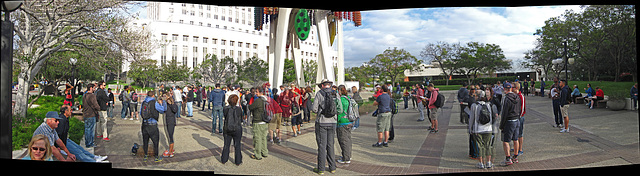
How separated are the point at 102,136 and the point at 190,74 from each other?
54.5 meters

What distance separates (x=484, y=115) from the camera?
18.5 feet

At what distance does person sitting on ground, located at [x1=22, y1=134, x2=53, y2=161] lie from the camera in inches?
168

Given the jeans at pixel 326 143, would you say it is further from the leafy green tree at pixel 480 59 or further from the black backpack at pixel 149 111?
the leafy green tree at pixel 480 59

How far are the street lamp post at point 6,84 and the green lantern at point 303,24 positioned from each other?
1498 centimetres

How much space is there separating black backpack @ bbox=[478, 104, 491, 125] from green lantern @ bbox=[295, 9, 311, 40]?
44.8 ft

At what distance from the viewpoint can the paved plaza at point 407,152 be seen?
600cm

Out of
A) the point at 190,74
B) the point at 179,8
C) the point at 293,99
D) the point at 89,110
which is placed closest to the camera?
the point at 89,110

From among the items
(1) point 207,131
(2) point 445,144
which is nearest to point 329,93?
(2) point 445,144

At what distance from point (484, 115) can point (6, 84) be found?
273 inches

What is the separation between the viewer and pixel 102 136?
912 cm

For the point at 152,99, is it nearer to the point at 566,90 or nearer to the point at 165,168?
the point at 165,168

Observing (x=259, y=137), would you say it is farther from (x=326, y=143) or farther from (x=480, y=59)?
(x=480, y=59)

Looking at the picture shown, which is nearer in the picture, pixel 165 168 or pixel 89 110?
pixel 165 168

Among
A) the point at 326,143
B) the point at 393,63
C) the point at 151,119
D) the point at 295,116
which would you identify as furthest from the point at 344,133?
the point at 393,63
